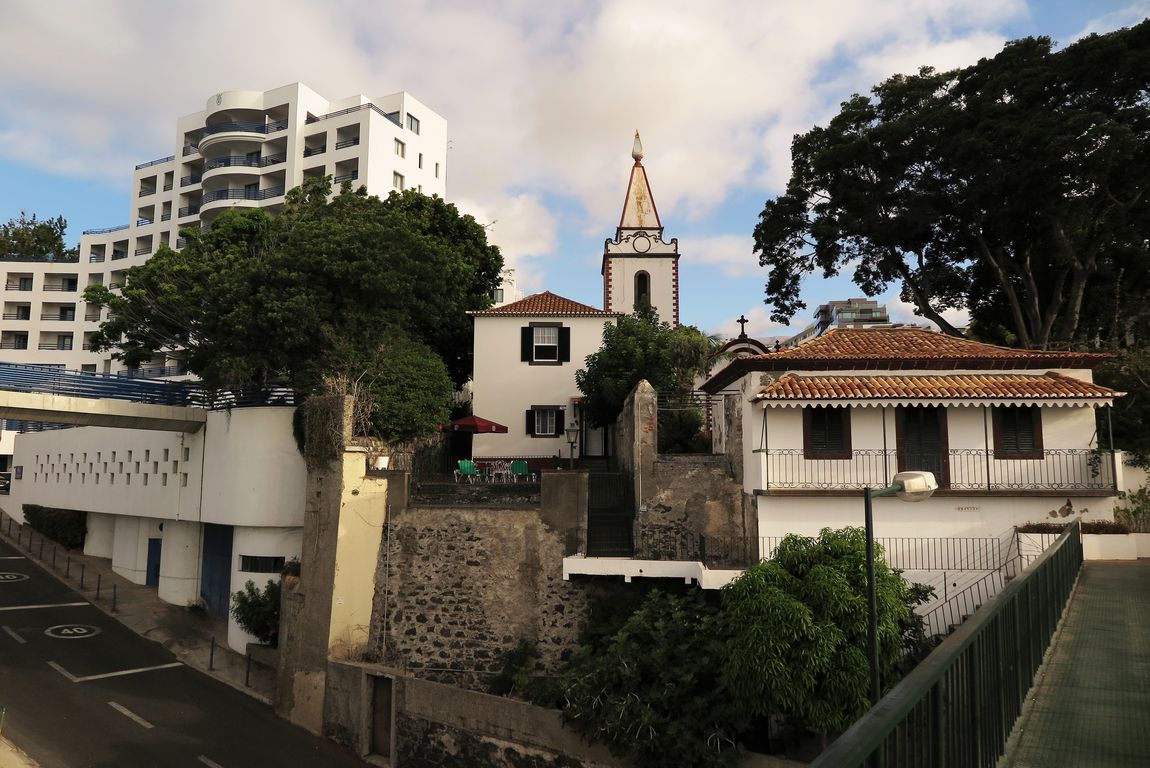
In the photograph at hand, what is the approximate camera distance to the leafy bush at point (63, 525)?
104 feet

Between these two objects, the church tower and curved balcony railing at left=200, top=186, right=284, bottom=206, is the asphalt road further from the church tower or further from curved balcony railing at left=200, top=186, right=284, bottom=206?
curved balcony railing at left=200, top=186, right=284, bottom=206

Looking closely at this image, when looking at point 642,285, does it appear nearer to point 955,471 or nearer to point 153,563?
point 955,471

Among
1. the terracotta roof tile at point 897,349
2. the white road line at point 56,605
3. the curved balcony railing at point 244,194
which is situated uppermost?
the curved balcony railing at point 244,194

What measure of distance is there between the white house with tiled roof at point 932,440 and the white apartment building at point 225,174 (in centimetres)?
3524

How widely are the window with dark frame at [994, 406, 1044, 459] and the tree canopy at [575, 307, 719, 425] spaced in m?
10.2

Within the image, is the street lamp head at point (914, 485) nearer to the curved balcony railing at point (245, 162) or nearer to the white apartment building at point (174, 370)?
the white apartment building at point (174, 370)

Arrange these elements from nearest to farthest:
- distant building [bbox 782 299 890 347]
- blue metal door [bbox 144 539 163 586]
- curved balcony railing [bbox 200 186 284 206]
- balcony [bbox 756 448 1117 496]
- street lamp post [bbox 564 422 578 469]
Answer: balcony [bbox 756 448 1117 496], street lamp post [bbox 564 422 578 469], blue metal door [bbox 144 539 163 586], curved balcony railing [bbox 200 186 284 206], distant building [bbox 782 299 890 347]

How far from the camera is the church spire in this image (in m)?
39.6

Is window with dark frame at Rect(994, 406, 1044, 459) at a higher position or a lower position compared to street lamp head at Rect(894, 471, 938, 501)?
higher

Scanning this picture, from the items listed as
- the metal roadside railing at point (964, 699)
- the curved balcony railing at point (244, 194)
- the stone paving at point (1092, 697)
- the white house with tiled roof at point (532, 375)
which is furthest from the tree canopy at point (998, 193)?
the curved balcony railing at point (244, 194)

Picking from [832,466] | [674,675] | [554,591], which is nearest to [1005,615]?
[674,675]

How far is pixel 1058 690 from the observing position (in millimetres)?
6211

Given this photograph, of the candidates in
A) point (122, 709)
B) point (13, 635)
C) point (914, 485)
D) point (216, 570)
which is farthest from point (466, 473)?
point (914, 485)

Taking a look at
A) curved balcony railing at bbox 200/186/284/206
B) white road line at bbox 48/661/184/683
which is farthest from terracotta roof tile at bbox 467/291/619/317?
curved balcony railing at bbox 200/186/284/206
